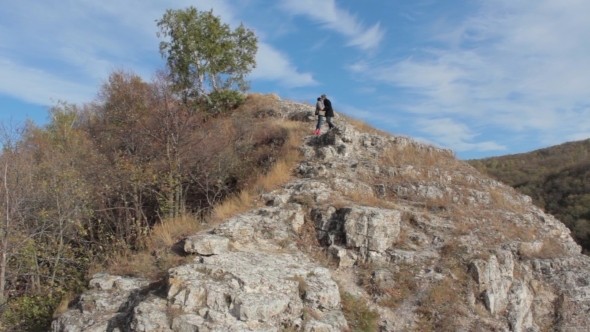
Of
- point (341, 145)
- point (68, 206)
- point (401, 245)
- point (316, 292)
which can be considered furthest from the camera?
point (341, 145)

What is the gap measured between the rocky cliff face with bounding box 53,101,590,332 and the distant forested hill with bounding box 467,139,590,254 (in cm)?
2899

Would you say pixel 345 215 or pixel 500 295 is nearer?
pixel 500 295

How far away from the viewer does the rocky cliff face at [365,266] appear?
8680 mm

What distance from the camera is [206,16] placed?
88.4 ft

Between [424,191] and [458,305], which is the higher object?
[424,191]

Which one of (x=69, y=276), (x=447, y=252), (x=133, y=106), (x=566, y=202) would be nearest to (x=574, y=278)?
(x=447, y=252)

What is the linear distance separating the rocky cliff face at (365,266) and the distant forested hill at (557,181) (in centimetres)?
2899

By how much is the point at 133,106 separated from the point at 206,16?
8.50 metres

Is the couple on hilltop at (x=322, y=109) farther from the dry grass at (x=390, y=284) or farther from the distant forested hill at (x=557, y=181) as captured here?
the distant forested hill at (x=557, y=181)

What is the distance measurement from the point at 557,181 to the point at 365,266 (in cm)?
6137

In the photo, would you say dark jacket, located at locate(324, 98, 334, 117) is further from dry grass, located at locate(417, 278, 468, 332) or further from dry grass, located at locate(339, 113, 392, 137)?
dry grass, located at locate(417, 278, 468, 332)

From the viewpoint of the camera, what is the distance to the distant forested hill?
167 feet

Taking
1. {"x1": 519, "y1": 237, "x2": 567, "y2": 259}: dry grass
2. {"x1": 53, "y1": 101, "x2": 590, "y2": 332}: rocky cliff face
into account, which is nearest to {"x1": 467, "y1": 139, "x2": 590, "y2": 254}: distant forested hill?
{"x1": 519, "y1": 237, "x2": 567, "y2": 259}: dry grass

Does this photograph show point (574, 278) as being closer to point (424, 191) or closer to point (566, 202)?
point (424, 191)
